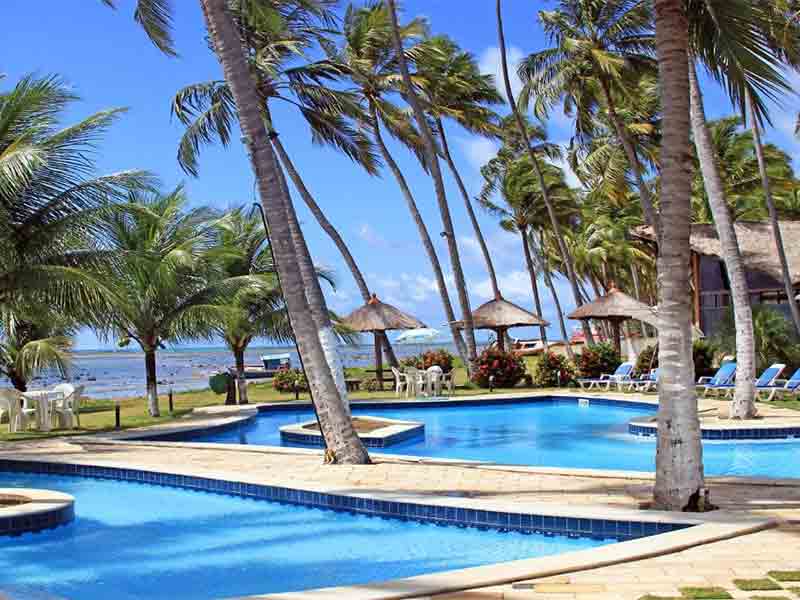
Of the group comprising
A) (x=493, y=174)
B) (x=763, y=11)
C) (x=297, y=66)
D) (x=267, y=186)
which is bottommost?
(x=267, y=186)

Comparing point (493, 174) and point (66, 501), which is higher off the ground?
point (493, 174)

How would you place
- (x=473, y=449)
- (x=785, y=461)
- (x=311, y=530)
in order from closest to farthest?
1. (x=311, y=530)
2. (x=785, y=461)
3. (x=473, y=449)

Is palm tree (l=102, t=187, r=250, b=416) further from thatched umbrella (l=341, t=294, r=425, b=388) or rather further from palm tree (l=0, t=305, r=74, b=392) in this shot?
thatched umbrella (l=341, t=294, r=425, b=388)

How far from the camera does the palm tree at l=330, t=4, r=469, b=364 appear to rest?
933 inches

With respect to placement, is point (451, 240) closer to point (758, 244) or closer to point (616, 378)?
point (616, 378)

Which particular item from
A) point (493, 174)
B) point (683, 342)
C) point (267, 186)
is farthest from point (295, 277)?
point (493, 174)

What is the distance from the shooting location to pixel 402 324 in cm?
2289

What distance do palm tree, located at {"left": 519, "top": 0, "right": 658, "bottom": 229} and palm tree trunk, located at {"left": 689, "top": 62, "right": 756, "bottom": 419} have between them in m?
5.33

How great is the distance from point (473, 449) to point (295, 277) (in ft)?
16.9

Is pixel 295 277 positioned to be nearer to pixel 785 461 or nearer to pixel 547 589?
pixel 547 589

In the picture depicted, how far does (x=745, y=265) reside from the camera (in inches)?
938

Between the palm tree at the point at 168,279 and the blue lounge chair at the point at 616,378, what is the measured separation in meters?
8.53

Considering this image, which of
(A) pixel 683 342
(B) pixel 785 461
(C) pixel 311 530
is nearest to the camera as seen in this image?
(A) pixel 683 342

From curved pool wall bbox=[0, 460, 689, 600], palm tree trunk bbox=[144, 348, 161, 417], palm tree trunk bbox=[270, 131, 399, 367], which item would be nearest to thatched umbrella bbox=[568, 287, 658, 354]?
palm tree trunk bbox=[270, 131, 399, 367]
